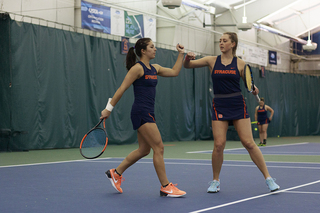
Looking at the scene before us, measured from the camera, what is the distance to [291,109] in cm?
2403

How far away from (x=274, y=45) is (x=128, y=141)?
47.3 ft

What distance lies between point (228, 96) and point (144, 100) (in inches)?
36.9

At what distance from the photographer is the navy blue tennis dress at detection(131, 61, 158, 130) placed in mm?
4331

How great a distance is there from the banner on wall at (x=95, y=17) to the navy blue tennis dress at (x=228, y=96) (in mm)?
9654

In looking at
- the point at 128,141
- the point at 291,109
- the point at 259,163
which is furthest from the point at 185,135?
the point at 259,163

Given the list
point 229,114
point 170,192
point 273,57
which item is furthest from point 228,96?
point 273,57

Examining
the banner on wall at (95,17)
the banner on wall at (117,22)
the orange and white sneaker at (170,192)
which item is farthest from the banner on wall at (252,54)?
the orange and white sneaker at (170,192)

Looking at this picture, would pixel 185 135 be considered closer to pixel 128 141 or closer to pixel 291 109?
pixel 128 141

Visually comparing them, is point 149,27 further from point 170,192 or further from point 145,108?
point 170,192

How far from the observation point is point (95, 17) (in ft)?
45.7

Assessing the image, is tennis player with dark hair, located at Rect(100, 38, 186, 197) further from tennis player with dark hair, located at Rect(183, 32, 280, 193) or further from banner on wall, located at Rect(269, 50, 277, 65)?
banner on wall, located at Rect(269, 50, 277, 65)

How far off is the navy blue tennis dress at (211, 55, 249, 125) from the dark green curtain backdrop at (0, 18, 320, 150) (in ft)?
25.0

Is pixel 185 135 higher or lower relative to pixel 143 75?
lower

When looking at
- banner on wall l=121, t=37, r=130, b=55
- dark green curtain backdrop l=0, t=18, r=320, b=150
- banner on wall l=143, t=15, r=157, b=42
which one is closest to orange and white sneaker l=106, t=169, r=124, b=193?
dark green curtain backdrop l=0, t=18, r=320, b=150
